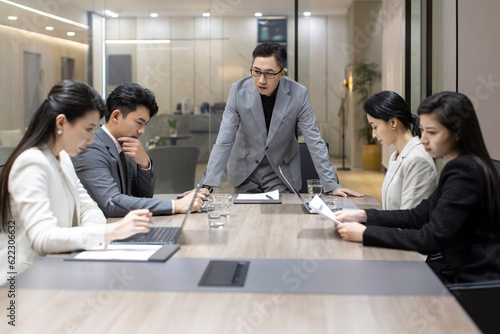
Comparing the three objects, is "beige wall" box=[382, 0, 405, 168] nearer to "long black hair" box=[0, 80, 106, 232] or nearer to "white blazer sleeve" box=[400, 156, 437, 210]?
"white blazer sleeve" box=[400, 156, 437, 210]

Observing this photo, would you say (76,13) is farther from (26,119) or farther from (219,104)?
(219,104)

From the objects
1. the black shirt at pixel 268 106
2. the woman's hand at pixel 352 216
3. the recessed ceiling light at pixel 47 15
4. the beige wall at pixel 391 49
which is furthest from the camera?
the beige wall at pixel 391 49

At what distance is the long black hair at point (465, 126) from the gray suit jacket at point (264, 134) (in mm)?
1409

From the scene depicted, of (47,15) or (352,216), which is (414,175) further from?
(47,15)

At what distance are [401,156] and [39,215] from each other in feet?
5.13

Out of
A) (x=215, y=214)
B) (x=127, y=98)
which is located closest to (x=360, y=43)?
(x=127, y=98)

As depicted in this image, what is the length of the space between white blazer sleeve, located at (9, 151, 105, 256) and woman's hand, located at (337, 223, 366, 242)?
82cm

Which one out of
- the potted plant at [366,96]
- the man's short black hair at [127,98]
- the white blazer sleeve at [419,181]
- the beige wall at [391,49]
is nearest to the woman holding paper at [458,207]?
the white blazer sleeve at [419,181]

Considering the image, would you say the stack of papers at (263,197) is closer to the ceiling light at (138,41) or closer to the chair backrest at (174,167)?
the chair backrest at (174,167)

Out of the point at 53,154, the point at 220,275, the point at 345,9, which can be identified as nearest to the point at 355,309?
the point at 220,275

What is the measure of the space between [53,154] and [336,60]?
1002 centimetres

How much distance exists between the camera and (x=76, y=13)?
15.8 feet

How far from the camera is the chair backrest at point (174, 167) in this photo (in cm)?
503

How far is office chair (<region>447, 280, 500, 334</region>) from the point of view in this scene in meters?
1.53
